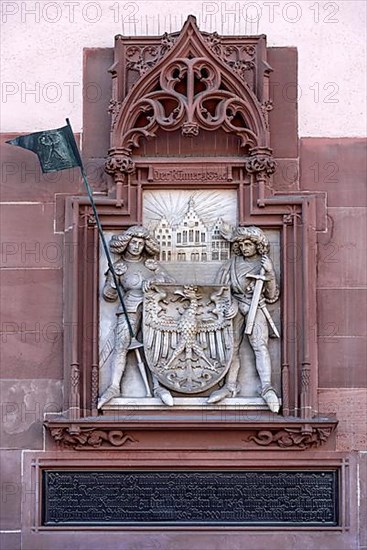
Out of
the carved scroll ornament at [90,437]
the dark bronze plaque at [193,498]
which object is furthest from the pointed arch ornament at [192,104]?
the dark bronze plaque at [193,498]

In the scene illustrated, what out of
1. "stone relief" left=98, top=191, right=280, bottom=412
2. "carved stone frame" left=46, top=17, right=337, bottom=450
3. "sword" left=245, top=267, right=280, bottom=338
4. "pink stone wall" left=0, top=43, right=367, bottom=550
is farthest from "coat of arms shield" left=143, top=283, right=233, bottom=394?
A: "pink stone wall" left=0, top=43, right=367, bottom=550

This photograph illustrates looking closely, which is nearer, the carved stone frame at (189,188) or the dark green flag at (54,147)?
the carved stone frame at (189,188)

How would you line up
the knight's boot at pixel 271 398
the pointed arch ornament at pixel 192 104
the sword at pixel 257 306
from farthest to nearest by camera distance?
the pointed arch ornament at pixel 192 104 < the sword at pixel 257 306 < the knight's boot at pixel 271 398

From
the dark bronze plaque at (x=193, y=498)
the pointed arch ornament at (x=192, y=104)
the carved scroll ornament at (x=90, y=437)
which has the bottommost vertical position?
the dark bronze plaque at (x=193, y=498)

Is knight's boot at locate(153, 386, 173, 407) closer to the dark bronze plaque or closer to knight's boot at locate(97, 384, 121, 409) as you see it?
knight's boot at locate(97, 384, 121, 409)

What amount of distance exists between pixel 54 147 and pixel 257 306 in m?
2.32

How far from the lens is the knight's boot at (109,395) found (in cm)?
1384

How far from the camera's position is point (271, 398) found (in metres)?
13.8

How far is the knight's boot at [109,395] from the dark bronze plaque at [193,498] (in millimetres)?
619

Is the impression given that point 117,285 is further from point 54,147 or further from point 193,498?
point 193,498

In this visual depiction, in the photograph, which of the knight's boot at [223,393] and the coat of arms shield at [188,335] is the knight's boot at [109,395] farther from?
the knight's boot at [223,393]

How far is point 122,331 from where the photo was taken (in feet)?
45.7

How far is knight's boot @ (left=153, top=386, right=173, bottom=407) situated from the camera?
13.8m

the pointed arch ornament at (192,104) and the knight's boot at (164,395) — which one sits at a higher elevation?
the pointed arch ornament at (192,104)
